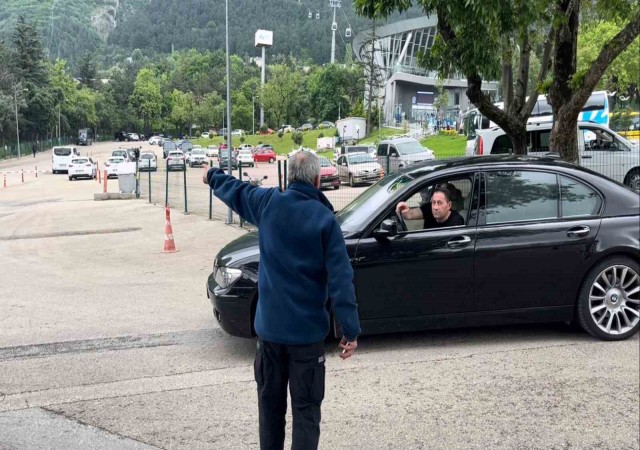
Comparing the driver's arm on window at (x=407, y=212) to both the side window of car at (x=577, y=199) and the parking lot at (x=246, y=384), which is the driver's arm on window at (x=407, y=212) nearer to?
the parking lot at (x=246, y=384)

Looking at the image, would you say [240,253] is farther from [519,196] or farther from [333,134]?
[333,134]

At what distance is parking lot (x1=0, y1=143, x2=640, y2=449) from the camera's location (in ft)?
13.0

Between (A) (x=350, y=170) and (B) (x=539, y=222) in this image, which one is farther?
(A) (x=350, y=170)

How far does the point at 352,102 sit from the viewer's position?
111312 mm

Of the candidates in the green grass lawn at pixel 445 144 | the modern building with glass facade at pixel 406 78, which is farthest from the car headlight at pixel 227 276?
the modern building with glass facade at pixel 406 78

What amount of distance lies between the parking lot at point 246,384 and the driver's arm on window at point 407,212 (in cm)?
116

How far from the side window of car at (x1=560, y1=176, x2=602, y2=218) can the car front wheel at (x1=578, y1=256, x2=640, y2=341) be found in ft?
1.60

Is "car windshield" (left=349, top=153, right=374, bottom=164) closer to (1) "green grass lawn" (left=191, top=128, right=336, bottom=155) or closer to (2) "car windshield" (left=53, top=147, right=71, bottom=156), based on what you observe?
(2) "car windshield" (left=53, top=147, right=71, bottom=156)

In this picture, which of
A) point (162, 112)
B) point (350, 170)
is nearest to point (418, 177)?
point (350, 170)

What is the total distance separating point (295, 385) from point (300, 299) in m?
0.42

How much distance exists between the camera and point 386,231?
16.9 feet

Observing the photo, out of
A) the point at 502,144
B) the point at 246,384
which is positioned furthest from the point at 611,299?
the point at 502,144

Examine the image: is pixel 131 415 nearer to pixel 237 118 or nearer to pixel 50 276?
pixel 50 276

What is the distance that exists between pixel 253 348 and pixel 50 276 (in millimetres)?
5232
